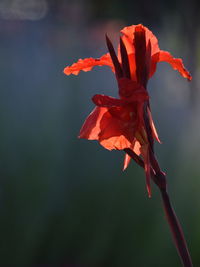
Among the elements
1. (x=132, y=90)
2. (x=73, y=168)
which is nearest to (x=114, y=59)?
(x=132, y=90)

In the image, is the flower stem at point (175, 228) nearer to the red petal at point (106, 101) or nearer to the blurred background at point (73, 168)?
the red petal at point (106, 101)

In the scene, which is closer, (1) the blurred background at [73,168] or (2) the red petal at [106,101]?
(2) the red petal at [106,101]

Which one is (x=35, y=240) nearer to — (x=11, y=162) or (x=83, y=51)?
(x=11, y=162)

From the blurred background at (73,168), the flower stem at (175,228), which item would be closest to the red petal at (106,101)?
the flower stem at (175,228)

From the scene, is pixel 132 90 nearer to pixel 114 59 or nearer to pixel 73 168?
pixel 114 59

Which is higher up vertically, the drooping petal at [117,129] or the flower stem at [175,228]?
the drooping petal at [117,129]

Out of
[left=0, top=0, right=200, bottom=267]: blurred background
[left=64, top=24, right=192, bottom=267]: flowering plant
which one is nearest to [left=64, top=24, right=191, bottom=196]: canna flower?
[left=64, top=24, right=192, bottom=267]: flowering plant

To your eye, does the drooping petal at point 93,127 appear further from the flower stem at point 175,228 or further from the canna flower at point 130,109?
the flower stem at point 175,228

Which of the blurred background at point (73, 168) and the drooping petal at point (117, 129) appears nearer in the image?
the drooping petal at point (117, 129)

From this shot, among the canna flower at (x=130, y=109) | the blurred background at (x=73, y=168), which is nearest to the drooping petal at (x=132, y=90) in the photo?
the canna flower at (x=130, y=109)
